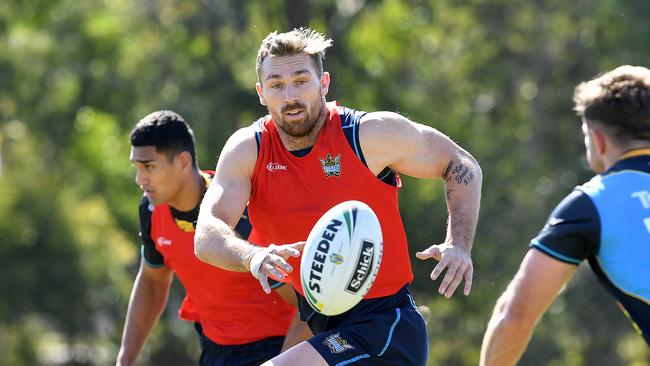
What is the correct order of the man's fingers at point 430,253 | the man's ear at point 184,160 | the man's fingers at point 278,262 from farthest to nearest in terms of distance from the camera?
the man's ear at point 184,160, the man's fingers at point 430,253, the man's fingers at point 278,262

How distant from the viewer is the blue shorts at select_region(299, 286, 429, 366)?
18.8 feet

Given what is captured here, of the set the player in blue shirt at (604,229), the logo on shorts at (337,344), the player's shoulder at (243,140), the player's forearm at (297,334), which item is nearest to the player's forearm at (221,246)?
the player's shoulder at (243,140)

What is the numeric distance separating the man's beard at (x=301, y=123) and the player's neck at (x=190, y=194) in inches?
55.4

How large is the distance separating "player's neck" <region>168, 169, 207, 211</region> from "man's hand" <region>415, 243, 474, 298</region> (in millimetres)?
2130

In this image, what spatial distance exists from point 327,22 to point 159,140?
14.7 m

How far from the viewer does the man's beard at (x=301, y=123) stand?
19.8 ft

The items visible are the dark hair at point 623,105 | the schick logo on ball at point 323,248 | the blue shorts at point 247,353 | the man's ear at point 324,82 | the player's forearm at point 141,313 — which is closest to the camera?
the dark hair at point 623,105

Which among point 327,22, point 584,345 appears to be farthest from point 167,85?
point 584,345

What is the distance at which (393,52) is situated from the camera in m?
23.9

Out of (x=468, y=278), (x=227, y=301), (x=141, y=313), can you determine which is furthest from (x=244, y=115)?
(x=468, y=278)

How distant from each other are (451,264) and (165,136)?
2.58 metres

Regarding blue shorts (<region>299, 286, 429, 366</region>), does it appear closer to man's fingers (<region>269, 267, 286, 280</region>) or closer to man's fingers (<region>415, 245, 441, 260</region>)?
man's fingers (<region>415, 245, 441, 260</region>)

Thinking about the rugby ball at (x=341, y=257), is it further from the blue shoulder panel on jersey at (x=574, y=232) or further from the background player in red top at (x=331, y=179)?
the blue shoulder panel on jersey at (x=574, y=232)

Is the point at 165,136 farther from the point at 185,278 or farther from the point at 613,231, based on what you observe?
the point at 613,231
